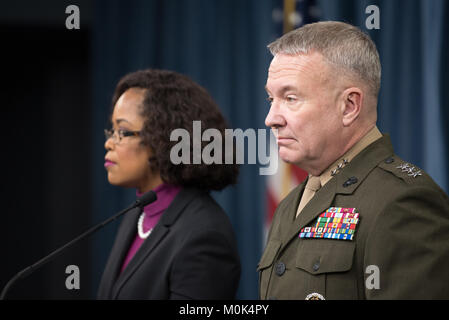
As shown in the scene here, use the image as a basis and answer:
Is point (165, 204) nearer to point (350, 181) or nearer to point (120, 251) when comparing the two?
point (120, 251)

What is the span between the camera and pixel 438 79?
2146mm

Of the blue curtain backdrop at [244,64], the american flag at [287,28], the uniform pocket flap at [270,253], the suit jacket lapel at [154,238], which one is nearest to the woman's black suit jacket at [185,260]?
the suit jacket lapel at [154,238]

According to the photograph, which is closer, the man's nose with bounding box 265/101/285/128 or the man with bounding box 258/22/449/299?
the man with bounding box 258/22/449/299

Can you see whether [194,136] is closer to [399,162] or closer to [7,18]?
[399,162]

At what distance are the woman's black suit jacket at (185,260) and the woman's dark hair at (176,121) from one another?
0.25 feet

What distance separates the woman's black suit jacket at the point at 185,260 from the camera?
184cm

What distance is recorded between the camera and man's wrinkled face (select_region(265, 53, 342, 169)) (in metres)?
1.36

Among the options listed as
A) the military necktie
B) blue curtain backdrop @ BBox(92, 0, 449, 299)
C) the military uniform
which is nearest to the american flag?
blue curtain backdrop @ BBox(92, 0, 449, 299)

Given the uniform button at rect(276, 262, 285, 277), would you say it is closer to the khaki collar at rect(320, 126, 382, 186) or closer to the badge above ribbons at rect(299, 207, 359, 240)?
the badge above ribbons at rect(299, 207, 359, 240)

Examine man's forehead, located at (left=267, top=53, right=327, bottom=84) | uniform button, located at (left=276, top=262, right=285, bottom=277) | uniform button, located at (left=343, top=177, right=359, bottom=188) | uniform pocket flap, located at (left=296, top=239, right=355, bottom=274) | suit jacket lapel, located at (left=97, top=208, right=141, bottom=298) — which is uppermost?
man's forehead, located at (left=267, top=53, right=327, bottom=84)

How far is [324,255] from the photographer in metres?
1.32

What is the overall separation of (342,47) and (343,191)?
0.30m

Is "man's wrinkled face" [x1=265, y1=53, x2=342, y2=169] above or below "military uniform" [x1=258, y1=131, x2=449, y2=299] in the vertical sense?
above

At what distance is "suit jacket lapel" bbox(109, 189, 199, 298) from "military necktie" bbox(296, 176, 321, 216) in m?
0.59
